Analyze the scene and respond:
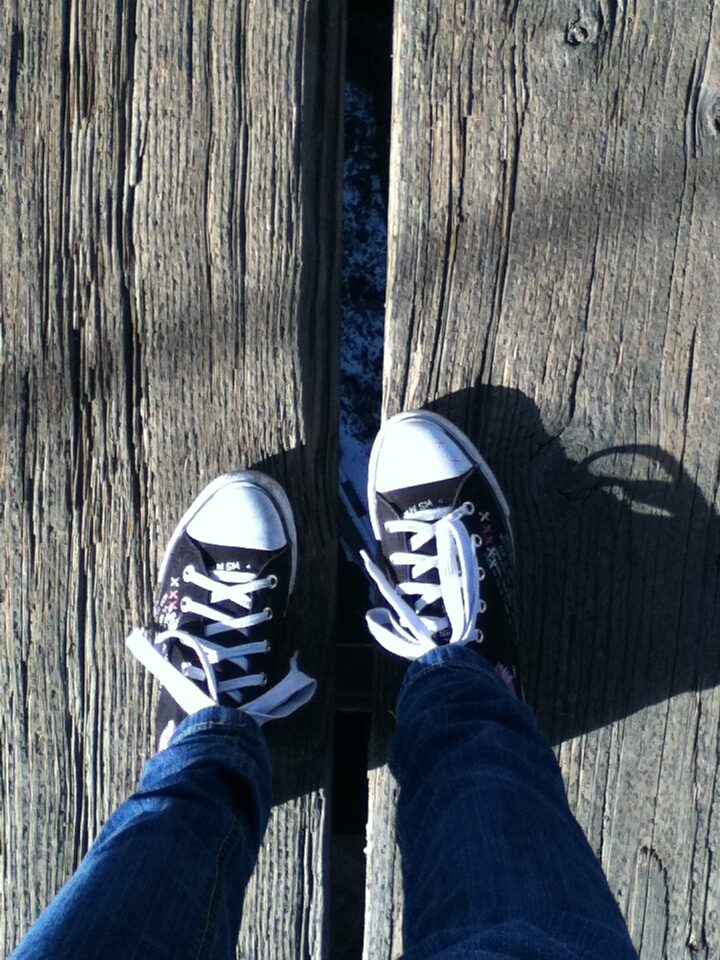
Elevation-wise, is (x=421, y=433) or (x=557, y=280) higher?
(x=557, y=280)

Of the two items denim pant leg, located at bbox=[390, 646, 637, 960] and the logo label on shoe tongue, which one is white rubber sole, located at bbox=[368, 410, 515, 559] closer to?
the logo label on shoe tongue

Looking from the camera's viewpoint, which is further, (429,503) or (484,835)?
(429,503)

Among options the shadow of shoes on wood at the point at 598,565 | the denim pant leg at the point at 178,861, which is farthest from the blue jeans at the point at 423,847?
the shadow of shoes on wood at the point at 598,565

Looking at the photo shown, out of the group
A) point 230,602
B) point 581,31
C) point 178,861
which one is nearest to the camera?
point 178,861

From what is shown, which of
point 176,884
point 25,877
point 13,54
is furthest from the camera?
point 25,877

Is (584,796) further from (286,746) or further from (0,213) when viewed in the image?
(0,213)

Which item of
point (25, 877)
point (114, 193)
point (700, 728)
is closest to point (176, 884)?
point (25, 877)

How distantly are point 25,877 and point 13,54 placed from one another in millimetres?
1116

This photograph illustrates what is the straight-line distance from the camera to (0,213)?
3.48ft

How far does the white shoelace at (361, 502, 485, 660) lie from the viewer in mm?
1056

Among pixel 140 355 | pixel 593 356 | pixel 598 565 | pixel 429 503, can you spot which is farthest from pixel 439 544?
pixel 140 355

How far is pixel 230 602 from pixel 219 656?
2.9 inches

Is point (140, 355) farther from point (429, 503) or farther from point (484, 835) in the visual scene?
→ point (484, 835)

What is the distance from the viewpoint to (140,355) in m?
1.07
